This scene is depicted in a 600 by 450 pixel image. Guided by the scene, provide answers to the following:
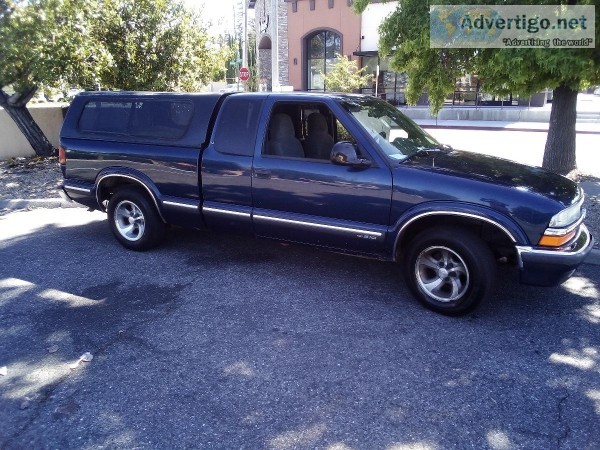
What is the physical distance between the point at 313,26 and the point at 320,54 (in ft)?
5.69

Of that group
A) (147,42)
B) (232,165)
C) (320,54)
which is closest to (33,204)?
(147,42)

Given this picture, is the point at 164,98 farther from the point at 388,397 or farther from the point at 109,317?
the point at 388,397

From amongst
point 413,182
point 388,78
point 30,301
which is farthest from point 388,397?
point 388,78

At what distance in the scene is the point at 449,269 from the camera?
4.07 m

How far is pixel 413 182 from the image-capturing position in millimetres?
4023

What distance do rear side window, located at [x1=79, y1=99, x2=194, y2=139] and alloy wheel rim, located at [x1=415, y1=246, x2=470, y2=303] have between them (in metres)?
2.84

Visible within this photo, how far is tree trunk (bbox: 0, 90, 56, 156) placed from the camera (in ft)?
35.8

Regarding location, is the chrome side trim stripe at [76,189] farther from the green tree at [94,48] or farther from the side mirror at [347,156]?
the green tree at [94,48]

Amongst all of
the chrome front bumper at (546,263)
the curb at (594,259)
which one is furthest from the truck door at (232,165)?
the curb at (594,259)

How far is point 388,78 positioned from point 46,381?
28.4 meters

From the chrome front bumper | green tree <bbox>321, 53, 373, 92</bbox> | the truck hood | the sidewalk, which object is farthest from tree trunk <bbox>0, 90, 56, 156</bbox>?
green tree <bbox>321, 53, 373, 92</bbox>

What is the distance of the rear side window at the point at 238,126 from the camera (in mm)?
4781

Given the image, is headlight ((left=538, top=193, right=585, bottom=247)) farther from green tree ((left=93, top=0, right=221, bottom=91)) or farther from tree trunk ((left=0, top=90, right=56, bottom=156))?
tree trunk ((left=0, top=90, right=56, bottom=156))

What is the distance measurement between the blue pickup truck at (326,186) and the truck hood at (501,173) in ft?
0.07
